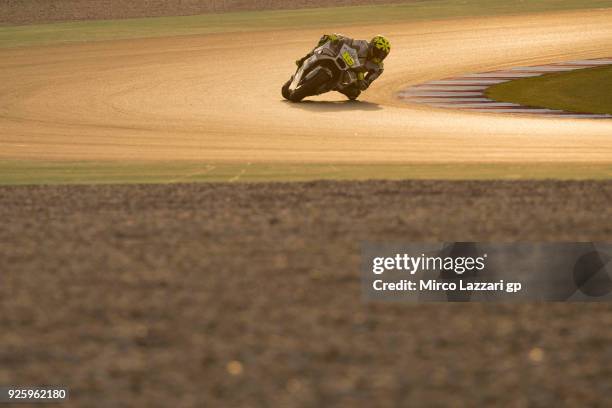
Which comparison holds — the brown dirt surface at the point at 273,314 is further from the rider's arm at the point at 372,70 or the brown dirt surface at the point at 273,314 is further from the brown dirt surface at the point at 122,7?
the brown dirt surface at the point at 122,7

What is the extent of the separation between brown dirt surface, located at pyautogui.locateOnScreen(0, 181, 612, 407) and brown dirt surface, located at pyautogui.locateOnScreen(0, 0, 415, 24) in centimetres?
2569

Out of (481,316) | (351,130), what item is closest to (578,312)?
(481,316)

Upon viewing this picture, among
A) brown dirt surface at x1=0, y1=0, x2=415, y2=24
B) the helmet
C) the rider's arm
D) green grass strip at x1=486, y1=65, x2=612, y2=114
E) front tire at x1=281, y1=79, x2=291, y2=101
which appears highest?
the helmet

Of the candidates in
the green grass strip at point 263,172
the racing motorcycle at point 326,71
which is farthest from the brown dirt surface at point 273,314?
the racing motorcycle at point 326,71

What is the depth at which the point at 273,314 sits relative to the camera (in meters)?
6.63

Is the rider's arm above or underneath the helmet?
underneath

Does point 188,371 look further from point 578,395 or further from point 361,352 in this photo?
point 578,395

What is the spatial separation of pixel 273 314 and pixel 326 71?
11.8m

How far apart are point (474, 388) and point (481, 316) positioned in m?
1.31

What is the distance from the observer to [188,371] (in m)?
5.68

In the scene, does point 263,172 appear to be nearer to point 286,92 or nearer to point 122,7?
point 286,92

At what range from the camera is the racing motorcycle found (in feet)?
58.6

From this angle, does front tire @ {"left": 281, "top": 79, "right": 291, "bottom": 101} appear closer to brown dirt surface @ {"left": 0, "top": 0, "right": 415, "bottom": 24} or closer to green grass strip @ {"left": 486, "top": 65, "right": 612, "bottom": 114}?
green grass strip @ {"left": 486, "top": 65, "right": 612, "bottom": 114}

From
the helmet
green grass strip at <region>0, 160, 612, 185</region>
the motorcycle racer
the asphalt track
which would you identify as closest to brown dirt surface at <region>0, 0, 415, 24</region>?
the asphalt track
